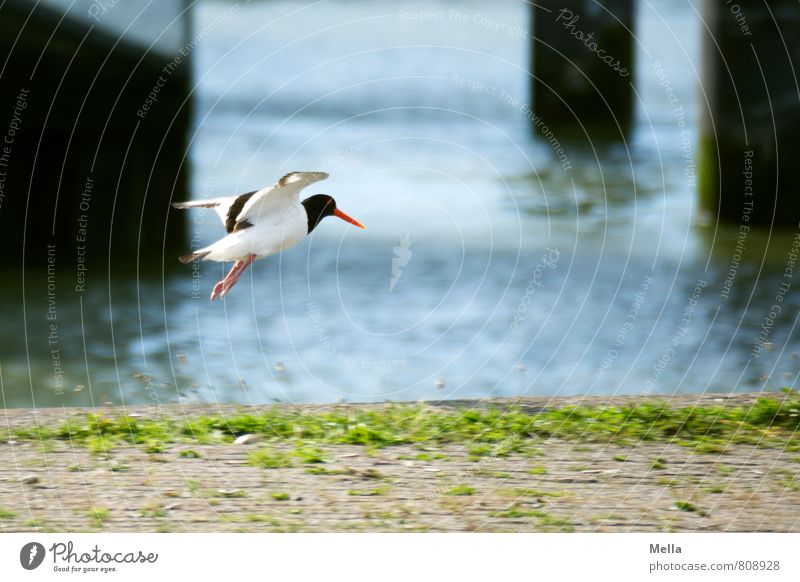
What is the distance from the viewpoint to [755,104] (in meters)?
10.9

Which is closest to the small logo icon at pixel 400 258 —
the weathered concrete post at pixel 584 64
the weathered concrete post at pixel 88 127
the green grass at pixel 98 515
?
the weathered concrete post at pixel 88 127

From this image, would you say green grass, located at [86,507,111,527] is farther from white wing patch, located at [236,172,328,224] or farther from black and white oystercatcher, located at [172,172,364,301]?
white wing patch, located at [236,172,328,224]

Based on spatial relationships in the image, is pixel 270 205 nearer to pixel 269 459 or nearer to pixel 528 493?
pixel 269 459

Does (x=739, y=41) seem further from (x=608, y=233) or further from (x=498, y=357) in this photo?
(x=498, y=357)

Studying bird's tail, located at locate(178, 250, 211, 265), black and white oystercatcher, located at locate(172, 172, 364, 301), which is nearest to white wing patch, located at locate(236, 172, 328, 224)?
black and white oystercatcher, located at locate(172, 172, 364, 301)

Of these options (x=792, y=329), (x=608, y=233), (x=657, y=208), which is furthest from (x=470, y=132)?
(x=792, y=329)

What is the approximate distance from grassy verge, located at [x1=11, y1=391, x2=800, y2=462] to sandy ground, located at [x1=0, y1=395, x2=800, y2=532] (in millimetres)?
99

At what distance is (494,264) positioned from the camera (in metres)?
9.83

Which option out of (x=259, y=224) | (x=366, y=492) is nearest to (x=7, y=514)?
(x=366, y=492)

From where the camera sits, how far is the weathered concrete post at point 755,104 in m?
10.5

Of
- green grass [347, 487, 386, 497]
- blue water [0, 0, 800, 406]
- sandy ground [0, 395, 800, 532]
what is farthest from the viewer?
blue water [0, 0, 800, 406]

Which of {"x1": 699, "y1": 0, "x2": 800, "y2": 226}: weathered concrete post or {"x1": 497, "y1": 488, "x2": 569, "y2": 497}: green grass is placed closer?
{"x1": 497, "y1": 488, "x2": 569, "y2": 497}: green grass
